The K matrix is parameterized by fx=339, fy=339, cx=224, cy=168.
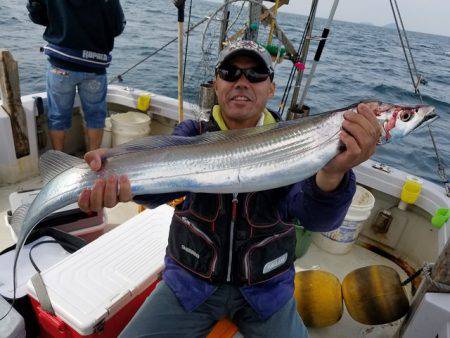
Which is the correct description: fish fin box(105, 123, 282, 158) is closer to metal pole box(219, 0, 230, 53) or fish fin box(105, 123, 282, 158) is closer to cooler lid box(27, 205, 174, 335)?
cooler lid box(27, 205, 174, 335)

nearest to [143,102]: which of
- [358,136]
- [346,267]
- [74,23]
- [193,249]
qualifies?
[74,23]

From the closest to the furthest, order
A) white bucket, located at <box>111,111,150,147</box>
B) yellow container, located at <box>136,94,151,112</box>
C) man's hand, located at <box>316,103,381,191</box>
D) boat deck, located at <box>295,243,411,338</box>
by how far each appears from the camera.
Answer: man's hand, located at <box>316,103,381,191</box>
boat deck, located at <box>295,243,411,338</box>
white bucket, located at <box>111,111,150,147</box>
yellow container, located at <box>136,94,151,112</box>

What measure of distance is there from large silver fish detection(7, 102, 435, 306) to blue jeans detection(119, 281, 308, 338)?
2.96ft

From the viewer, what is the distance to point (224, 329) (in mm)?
2434

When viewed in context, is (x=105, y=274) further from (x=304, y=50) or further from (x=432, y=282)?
(x=304, y=50)

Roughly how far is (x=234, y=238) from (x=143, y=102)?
13.8 feet

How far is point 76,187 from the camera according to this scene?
6.55ft

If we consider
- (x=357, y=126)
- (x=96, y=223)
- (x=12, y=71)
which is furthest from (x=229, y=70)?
(x=12, y=71)

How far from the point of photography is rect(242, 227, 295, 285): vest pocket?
2414mm

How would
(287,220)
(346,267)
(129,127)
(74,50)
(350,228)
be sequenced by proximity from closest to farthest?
(287,220), (350,228), (346,267), (74,50), (129,127)

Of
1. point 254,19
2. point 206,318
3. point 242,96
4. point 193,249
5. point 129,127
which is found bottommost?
point 129,127

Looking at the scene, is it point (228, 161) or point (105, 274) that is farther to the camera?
point (105, 274)

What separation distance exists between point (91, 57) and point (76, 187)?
3.55 meters

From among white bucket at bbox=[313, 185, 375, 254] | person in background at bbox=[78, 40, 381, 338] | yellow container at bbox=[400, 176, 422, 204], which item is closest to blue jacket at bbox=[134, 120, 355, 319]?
person in background at bbox=[78, 40, 381, 338]
